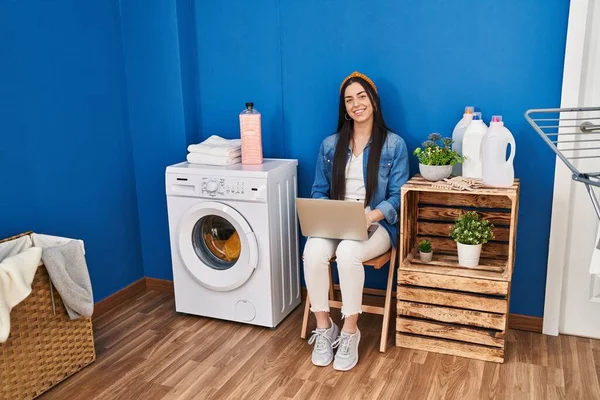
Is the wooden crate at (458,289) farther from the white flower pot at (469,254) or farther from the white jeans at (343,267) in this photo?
the white jeans at (343,267)

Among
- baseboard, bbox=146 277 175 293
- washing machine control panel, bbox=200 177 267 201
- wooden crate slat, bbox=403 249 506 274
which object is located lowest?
baseboard, bbox=146 277 175 293

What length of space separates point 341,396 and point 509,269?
2.82 ft

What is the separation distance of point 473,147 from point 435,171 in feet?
0.63

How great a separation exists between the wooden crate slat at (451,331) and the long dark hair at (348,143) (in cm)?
58

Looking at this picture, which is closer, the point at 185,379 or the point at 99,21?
the point at 185,379

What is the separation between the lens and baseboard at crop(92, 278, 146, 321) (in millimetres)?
3109

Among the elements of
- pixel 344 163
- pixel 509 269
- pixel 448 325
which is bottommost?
pixel 448 325

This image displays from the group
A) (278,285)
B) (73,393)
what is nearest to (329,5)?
(278,285)

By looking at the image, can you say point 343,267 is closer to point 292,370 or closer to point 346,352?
point 346,352

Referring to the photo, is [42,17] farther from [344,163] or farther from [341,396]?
[341,396]

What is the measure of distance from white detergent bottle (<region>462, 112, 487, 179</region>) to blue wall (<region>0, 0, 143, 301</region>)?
1.81 metres

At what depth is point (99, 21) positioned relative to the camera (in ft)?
9.90

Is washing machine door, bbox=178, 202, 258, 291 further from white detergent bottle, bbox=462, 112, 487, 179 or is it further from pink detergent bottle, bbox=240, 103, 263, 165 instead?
white detergent bottle, bbox=462, 112, 487, 179

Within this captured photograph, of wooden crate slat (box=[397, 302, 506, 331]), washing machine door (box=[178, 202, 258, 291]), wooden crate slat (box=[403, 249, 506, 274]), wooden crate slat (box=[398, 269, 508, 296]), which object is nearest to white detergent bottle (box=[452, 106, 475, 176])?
wooden crate slat (box=[403, 249, 506, 274])
